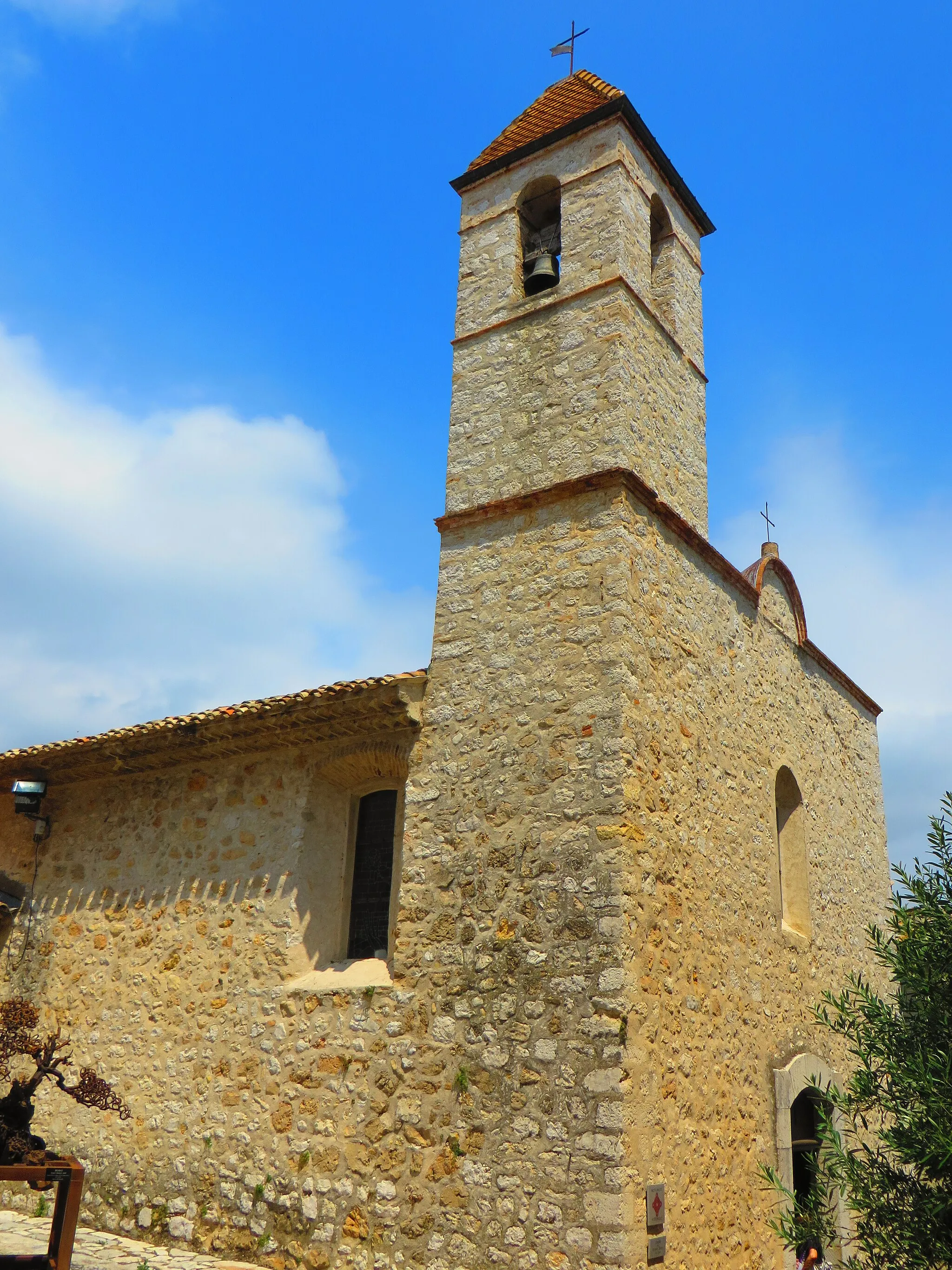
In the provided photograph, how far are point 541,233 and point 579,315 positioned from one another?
1905 millimetres

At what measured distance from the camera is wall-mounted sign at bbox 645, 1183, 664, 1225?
6.66 meters

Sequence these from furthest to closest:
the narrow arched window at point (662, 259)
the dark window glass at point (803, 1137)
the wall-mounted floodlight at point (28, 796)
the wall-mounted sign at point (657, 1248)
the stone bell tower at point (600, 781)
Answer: the wall-mounted floodlight at point (28, 796) < the narrow arched window at point (662, 259) < the dark window glass at point (803, 1137) < the stone bell tower at point (600, 781) < the wall-mounted sign at point (657, 1248)

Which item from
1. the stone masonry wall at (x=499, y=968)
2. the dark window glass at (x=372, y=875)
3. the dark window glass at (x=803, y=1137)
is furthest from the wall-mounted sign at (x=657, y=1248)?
the dark window glass at (x=372, y=875)

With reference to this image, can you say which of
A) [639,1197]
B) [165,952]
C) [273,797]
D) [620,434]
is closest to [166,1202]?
[165,952]

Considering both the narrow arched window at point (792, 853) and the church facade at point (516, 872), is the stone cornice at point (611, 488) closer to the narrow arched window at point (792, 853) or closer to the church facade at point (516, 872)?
the church facade at point (516, 872)

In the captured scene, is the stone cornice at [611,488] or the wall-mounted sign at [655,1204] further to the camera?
the stone cornice at [611,488]

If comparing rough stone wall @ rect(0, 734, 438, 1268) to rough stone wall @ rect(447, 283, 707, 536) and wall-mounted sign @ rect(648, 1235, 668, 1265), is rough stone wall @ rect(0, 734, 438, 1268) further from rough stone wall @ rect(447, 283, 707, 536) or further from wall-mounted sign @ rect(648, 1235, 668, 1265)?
rough stone wall @ rect(447, 283, 707, 536)

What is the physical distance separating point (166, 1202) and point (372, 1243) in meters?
2.31

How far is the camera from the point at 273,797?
31.3ft

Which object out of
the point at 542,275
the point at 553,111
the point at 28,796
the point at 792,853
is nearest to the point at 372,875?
the point at 28,796

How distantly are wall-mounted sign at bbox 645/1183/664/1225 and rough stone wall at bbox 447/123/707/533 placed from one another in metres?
5.38

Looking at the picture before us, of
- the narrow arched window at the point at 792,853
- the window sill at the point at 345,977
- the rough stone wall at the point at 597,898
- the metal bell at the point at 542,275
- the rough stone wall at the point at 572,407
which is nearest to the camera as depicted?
the rough stone wall at the point at 597,898

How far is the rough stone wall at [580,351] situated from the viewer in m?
9.03

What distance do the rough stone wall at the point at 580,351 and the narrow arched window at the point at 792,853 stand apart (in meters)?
3.10
